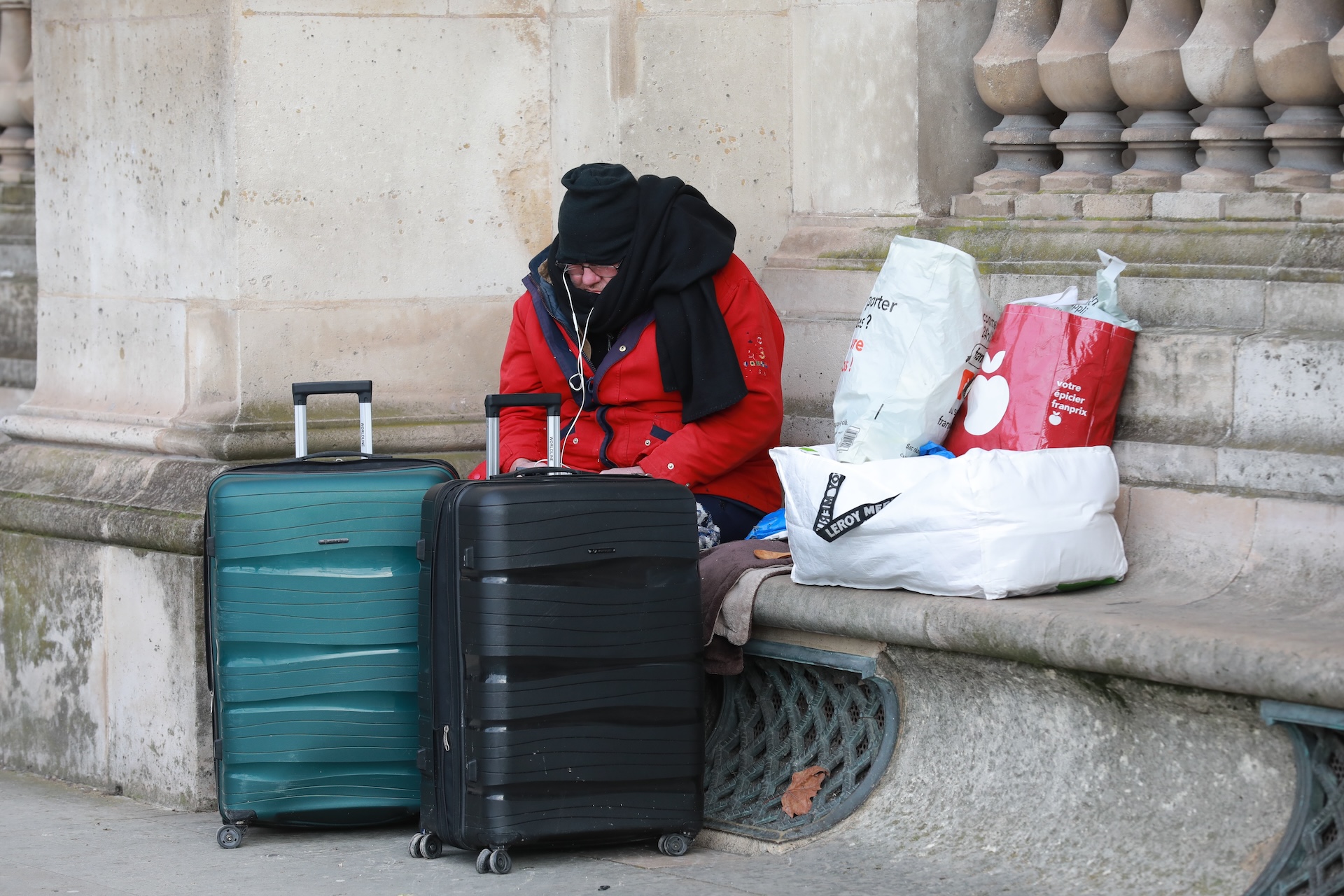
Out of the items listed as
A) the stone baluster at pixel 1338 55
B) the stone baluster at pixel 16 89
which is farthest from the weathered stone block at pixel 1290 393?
the stone baluster at pixel 16 89

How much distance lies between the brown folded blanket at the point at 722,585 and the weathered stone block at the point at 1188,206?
1.18 m

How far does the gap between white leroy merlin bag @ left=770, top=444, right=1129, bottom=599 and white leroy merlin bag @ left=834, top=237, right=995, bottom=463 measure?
0.17 m

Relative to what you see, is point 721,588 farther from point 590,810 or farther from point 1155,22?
point 1155,22

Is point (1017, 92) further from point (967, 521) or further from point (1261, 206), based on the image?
point (967, 521)

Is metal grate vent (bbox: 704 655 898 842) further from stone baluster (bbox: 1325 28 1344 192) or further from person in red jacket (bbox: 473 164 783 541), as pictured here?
stone baluster (bbox: 1325 28 1344 192)

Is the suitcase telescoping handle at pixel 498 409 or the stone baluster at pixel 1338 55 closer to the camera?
the stone baluster at pixel 1338 55

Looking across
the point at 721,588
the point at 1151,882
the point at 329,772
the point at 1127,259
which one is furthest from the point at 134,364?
the point at 1151,882

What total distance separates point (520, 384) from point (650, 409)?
35 cm

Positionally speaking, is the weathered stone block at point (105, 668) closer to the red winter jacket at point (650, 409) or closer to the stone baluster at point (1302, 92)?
the red winter jacket at point (650, 409)

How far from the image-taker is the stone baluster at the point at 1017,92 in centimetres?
502

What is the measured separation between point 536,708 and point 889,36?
211cm

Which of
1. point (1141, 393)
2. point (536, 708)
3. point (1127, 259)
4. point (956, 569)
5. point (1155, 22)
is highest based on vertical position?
point (1155, 22)

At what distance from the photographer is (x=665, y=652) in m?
4.24

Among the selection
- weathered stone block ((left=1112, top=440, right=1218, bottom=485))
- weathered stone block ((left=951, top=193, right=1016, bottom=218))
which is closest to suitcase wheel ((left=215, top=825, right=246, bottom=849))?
weathered stone block ((left=1112, top=440, right=1218, bottom=485))
